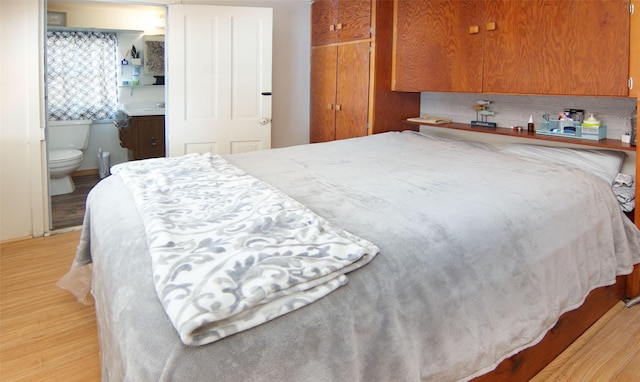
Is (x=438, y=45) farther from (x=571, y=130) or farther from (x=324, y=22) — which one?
(x=324, y=22)

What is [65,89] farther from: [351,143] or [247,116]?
[351,143]

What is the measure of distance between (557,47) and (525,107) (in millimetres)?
540

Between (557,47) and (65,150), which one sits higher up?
(557,47)

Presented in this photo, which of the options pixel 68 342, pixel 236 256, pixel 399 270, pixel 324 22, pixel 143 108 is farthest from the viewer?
pixel 143 108

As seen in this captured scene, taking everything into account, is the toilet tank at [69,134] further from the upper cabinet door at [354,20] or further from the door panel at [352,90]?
the upper cabinet door at [354,20]

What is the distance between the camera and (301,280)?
1013 millimetres

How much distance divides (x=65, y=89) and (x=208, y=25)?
8.34ft

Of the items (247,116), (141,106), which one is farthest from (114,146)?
(247,116)

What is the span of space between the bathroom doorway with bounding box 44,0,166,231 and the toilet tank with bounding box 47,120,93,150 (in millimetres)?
210

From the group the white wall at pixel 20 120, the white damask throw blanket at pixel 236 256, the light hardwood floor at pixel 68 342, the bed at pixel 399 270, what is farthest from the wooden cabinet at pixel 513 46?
the white wall at pixel 20 120

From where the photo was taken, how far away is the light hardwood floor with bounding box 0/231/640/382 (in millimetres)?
1789

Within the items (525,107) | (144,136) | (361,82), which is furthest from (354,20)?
(144,136)

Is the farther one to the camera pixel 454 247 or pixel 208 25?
pixel 208 25

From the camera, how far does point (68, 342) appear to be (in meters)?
2.01
